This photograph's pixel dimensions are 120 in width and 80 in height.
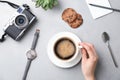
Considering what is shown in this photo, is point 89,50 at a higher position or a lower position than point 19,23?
lower

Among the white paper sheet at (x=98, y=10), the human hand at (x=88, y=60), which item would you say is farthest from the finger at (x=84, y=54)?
the white paper sheet at (x=98, y=10)

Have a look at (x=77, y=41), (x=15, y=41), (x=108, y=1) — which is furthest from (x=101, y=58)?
(x=15, y=41)

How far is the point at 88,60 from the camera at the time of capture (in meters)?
1.11

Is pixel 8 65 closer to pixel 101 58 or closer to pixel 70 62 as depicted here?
pixel 70 62

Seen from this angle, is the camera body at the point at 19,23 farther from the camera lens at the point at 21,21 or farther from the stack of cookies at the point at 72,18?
the stack of cookies at the point at 72,18

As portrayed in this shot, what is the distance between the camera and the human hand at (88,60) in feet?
3.63

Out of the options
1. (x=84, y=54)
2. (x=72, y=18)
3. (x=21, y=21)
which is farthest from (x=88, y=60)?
(x=21, y=21)

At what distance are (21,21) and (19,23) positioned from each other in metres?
0.01

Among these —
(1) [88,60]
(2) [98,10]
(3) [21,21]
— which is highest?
(3) [21,21]

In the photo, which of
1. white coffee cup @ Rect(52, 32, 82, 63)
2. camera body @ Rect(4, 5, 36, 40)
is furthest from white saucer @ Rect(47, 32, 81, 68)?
camera body @ Rect(4, 5, 36, 40)

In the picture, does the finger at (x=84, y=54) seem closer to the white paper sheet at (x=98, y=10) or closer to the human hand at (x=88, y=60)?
the human hand at (x=88, y=60)

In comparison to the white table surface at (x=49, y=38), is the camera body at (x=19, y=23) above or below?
above

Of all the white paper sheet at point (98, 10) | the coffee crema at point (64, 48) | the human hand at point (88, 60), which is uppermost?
the white paper sheet at point (98, 10)

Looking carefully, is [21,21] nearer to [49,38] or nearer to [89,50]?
[49,38]
